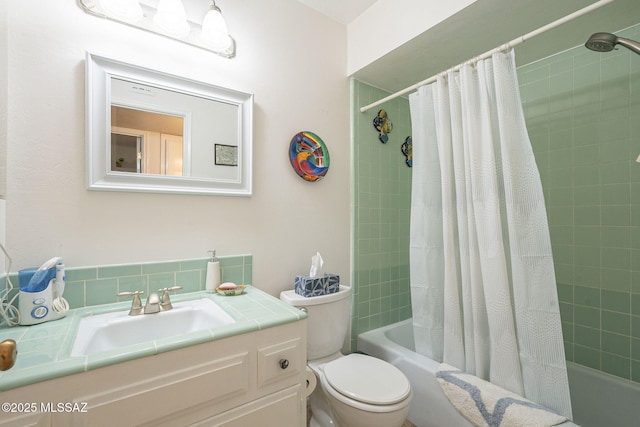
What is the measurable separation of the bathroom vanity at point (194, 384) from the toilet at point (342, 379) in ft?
0.72

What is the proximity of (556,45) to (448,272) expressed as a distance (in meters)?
1.47

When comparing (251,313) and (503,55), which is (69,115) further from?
(503,55)

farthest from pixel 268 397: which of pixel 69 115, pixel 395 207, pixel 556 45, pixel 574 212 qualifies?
pixel 556 45

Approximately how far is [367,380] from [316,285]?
0.49 m

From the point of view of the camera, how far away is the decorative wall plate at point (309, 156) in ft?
5.47

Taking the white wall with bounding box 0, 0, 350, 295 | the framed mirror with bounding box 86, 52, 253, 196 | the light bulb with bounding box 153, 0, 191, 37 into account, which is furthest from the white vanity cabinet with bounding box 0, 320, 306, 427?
the light bulb with bounding box 153, 0, 191, 37

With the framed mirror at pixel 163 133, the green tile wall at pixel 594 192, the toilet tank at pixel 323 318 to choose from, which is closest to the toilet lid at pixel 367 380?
the toilet tank at pixel 323 318

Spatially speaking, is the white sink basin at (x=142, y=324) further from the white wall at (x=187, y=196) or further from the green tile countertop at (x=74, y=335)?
the white wall at (x=187, y=196)

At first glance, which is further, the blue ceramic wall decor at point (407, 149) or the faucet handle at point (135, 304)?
the blue ceramic wall decor at point (407, 149)

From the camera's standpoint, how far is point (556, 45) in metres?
1.64

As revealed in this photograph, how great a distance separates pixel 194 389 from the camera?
0.84 meters

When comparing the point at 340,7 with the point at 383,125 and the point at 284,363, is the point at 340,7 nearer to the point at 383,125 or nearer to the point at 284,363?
the point at 383,125

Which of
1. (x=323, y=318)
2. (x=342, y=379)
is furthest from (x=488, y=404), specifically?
(x=323, y=318)

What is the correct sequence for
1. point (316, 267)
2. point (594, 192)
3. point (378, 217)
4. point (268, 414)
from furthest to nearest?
point (378, 217)
point (594, 192)
point (316, 267)
point (268, 414)
